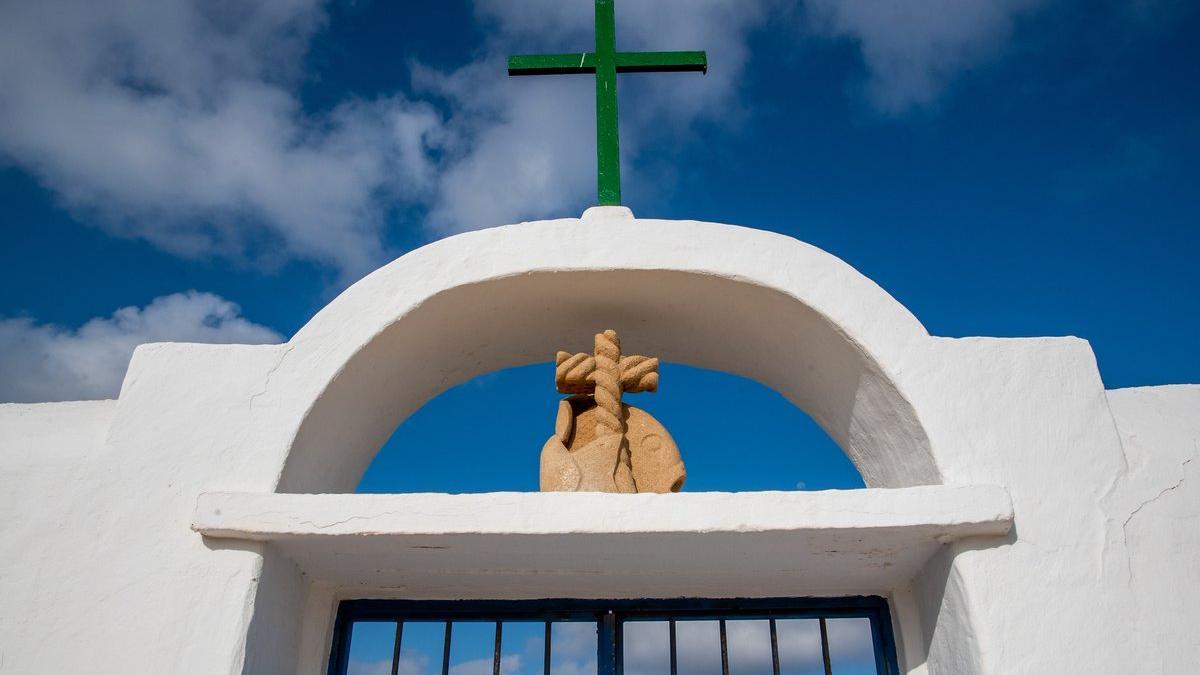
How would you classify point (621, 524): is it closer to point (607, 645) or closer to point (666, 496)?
point (666, 496)

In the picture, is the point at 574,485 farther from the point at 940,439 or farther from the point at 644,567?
the point at 940,439

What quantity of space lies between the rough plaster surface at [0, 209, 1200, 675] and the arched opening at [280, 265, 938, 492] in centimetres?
1

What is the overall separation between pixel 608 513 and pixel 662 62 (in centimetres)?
189

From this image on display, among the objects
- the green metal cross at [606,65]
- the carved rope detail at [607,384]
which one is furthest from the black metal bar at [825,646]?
the green metal cross at [606,65]

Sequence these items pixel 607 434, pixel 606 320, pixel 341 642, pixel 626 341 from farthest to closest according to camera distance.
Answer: pixel 626 341
pixel 606 320
pixel 341 642
pixel 607 434

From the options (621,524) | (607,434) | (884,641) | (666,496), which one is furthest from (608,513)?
(884,641)

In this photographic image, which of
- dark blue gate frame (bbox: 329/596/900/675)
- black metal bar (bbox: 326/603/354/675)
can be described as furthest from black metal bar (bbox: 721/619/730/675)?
black metal bar (bbox: 326/603/354/675)

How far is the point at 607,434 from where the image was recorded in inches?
130

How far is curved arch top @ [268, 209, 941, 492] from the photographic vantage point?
10.2ft

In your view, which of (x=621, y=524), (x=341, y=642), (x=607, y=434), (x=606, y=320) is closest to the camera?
(x=621, y=524)

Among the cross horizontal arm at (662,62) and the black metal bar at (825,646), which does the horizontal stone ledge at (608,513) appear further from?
the cross horizontal arm at (662,62)

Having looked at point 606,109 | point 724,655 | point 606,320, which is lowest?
point 724,655

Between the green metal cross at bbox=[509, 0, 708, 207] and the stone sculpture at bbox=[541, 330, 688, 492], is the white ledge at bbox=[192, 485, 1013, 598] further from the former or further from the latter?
the green metal cross at bbox=[509, 0, 708, 207]

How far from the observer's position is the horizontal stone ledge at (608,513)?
2.75 m
